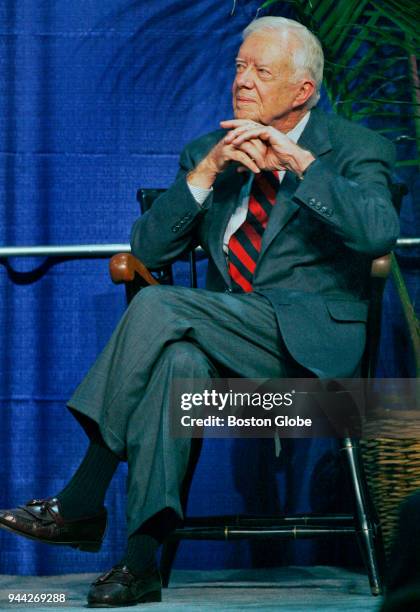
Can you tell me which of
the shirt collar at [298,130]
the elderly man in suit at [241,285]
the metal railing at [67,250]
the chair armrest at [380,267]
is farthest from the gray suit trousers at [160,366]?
the metal railing at [67,250]

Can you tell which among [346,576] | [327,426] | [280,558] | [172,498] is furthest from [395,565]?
[280,558]

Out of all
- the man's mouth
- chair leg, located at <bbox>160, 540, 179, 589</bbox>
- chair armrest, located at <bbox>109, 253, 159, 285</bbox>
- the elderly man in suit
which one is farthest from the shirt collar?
chair leg, located at <bbox>160, 540, 179, 589</bbox>

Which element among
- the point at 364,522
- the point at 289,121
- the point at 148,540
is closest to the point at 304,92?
the point at 289,121

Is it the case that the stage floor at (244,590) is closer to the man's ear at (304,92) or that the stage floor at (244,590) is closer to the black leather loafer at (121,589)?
the black leather loafer at (121,589)

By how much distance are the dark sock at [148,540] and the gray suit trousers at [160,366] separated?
0.02 metres

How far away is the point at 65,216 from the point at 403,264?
88 centimetres

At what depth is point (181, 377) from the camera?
163cm

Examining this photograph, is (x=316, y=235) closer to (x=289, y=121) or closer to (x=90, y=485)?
(x=289, y=121)

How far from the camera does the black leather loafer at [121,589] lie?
1.48 m

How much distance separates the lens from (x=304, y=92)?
6.68 ft

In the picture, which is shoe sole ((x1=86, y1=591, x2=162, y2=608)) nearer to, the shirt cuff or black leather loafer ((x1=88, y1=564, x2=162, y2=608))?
black leather loafer ((x1=88, y1=564, x2=162, y2=608))

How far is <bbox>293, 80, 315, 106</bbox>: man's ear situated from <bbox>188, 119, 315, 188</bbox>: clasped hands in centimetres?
16

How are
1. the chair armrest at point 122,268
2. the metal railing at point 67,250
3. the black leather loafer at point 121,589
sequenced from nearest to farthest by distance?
the black leather loafer at point 121,589 < the chair armrest at point 122,268 < the metal railing at point 67,250

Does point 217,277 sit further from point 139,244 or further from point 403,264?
point 403,264
